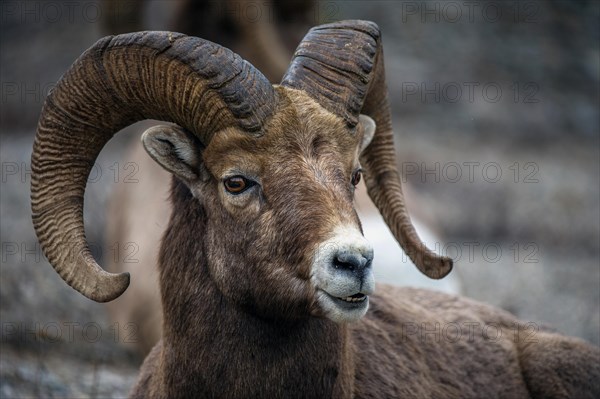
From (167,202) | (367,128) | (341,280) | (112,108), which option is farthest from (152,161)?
(341,280)

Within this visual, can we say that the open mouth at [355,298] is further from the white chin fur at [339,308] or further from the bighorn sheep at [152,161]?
the bighorn sheep at [152,161]

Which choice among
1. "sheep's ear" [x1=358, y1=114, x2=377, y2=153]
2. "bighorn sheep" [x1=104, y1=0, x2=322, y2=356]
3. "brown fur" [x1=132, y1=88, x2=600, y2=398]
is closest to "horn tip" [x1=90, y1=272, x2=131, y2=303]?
"brown fur" [x1=132, y1=88, x2=600, y2=398]

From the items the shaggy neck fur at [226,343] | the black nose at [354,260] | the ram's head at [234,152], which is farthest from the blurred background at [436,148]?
the black nose at [354,260]

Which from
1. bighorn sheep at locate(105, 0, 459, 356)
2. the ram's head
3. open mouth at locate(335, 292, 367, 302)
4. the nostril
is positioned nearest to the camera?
the nostril

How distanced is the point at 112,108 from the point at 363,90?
1514 millimetres

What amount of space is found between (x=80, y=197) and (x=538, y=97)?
18.7 m

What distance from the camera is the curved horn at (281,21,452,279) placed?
5.95m

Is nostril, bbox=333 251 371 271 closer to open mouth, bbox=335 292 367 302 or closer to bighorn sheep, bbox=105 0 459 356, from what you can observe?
open mouth, bbox=335 292 367 302

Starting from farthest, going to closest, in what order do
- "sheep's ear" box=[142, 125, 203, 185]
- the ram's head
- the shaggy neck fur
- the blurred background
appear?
the blurred background
"sheep's ear" box=[142, 125, 203, 185]
the shaggy neck fur
the ram's head

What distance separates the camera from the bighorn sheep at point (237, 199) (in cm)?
540

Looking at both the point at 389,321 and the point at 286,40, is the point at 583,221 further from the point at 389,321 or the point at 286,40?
the point at 389,321

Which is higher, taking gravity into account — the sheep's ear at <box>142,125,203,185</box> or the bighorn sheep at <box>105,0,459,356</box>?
the sheep's ear at <box>142,125,203,185</box>

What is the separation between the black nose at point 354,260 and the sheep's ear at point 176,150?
50.8 inches

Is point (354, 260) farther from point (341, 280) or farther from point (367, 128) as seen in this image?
point (367, 128)
